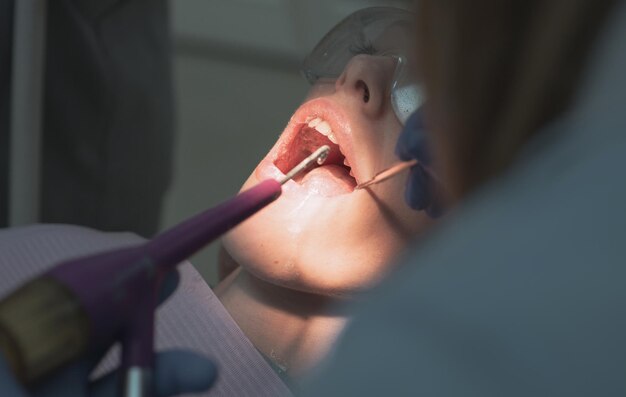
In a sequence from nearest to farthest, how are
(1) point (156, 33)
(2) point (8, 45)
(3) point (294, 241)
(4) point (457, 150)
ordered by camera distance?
(4) point (457, 150), (3) point (294, 241), (2) point (8, 45), (1) point (156, 33)

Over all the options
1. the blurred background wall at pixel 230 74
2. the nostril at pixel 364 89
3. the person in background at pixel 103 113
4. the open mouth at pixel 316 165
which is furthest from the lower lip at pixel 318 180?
the blurred background wall at pixel 230 74

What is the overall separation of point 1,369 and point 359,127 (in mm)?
506

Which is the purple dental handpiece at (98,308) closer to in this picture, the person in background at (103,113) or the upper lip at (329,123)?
the upper lip at (329,123)

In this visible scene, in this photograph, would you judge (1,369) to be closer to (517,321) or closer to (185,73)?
(517,321)

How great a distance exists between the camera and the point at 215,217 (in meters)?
0.66

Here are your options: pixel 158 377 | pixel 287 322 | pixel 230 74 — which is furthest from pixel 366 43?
pixel 230 74

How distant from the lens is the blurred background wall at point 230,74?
165cm

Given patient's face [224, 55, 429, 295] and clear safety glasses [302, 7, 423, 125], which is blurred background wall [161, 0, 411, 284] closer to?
clear safety glasses [302, 7, 423, 125]

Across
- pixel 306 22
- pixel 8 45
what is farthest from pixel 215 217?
pixel 306 22

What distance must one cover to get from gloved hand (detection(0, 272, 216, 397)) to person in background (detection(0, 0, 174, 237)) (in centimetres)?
69

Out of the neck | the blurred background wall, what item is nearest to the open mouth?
the neck

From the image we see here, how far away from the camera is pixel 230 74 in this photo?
1.80 metres

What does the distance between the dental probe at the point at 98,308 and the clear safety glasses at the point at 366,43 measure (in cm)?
41

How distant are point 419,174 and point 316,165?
26cm
